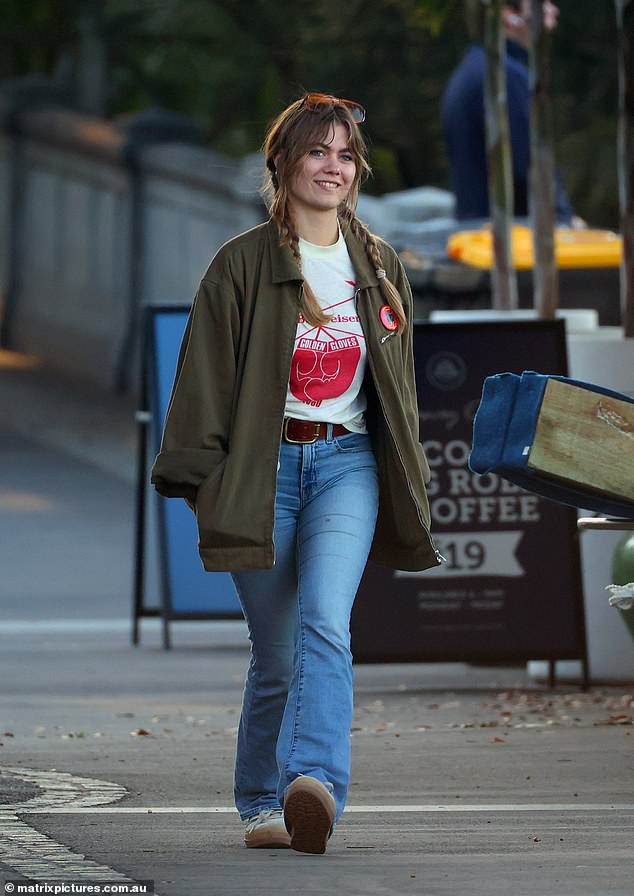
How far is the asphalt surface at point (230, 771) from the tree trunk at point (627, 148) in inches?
63.2

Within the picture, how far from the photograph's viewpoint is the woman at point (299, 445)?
5945mm

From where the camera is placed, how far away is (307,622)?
19.6 ft

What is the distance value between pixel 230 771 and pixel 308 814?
67.6 inches

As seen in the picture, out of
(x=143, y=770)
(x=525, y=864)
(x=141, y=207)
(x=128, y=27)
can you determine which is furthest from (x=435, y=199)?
(x=525, y=864)

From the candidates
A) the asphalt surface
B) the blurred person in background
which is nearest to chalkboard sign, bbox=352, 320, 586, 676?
the asphalt surface

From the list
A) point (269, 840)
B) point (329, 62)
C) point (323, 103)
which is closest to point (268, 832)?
point (269, 840)

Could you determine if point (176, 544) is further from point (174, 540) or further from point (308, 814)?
point (308, 814)

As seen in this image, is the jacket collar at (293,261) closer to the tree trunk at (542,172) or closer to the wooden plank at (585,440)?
the wooden plank at (585,440)

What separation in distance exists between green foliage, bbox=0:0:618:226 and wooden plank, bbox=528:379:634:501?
13.2m

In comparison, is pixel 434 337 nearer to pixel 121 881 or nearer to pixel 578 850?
pixel 578 850

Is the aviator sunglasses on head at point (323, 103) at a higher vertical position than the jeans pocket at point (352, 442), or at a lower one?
higher

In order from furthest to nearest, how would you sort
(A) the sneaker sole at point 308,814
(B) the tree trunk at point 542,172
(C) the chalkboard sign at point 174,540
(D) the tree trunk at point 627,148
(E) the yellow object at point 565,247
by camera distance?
(E) the yellow object at point 565,247 < (B) the tree trunk at point 542,172 < (C) the chalkboard sign at point 174,540 < (D) the tree trunk at point 627,148 < (A) the sneaker sole at point 308,814

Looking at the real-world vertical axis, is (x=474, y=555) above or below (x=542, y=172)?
below

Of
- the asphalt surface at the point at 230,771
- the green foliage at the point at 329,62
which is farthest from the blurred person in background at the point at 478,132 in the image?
the asphalt surface at the point at 230,771
